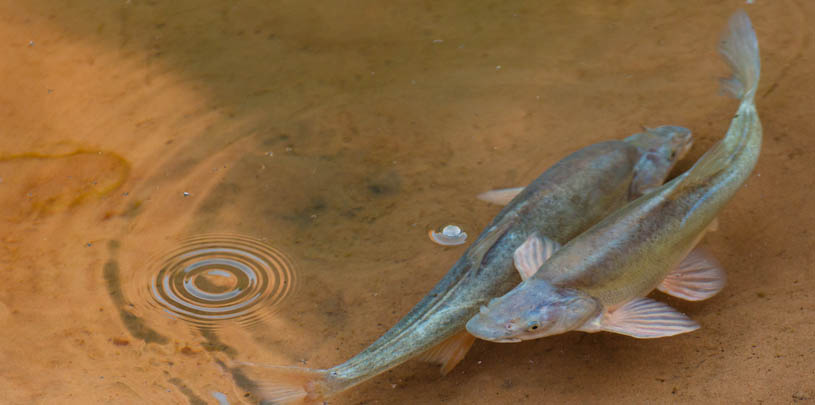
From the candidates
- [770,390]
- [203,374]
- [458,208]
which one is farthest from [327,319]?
[770,390]

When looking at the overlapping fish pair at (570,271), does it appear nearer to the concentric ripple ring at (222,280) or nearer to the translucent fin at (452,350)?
the translucent fin at (452,350)

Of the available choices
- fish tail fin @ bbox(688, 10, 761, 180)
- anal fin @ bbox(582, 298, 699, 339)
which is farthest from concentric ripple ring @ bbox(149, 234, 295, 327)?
fish tail fin @ bbox(688, 10, 761, 180)

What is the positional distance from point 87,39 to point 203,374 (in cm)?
365

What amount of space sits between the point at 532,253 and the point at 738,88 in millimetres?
1705

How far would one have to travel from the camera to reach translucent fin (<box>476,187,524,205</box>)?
4.45 m

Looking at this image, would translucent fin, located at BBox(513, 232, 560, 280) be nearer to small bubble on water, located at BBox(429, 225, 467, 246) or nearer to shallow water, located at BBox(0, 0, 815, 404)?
shallow water, located at BBox(0, 0, 815, 404)

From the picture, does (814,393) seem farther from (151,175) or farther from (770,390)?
(151,175)

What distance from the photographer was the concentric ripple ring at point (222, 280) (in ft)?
13.1

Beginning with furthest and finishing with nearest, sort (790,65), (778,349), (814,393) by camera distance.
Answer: (790,65)
(778,349)
(814,393)

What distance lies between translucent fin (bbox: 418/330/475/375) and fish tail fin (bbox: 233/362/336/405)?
1.92ft

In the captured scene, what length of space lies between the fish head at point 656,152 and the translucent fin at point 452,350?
1.46 m

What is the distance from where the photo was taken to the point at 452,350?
351cm

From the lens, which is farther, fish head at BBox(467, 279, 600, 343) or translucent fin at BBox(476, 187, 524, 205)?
translucent fin at BBox(476, 187, 524, 205)

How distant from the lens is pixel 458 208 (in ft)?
15.1
